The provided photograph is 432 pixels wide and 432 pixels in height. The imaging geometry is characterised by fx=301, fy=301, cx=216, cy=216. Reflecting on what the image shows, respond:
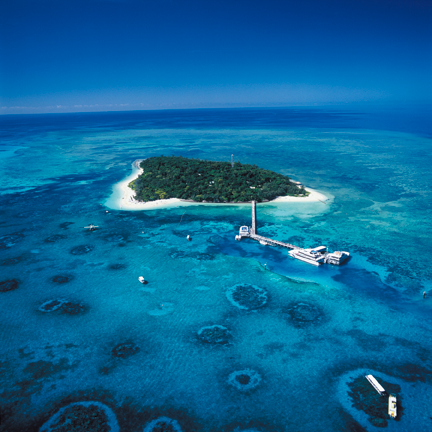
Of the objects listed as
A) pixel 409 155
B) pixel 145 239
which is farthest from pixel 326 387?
pixel 409 155

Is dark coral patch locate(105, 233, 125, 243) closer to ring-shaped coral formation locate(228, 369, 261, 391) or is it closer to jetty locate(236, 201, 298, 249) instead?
jetty locate(236, 201, 298, 249)

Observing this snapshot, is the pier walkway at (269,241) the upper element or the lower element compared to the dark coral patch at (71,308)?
upper

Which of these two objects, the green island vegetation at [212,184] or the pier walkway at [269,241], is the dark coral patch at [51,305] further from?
the green island vegetation at [212,184]

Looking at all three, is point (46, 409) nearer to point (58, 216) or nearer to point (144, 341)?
point (144, 341)

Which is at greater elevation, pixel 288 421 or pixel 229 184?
pixel 229 184

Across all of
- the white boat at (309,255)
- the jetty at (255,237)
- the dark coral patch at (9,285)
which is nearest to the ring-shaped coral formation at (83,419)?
the dark coral patch at (9,285)

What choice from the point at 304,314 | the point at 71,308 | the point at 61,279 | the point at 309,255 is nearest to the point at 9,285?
the point at 61,279
